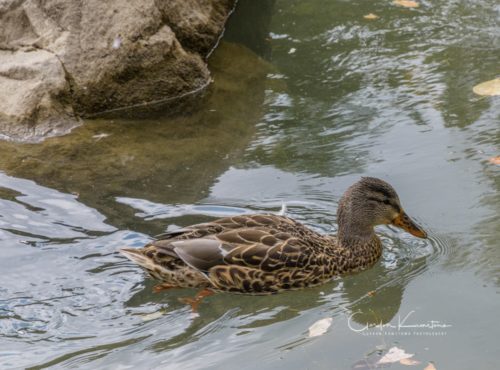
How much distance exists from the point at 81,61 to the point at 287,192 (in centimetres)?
296

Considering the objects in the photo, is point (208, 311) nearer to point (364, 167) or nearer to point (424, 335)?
point (424, 335)

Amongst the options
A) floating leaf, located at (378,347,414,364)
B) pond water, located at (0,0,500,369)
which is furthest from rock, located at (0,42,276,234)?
floating leaf, located at (378,347,414,364)

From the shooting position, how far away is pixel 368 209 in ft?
23.7

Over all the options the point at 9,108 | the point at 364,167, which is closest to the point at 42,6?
the point at 9,108

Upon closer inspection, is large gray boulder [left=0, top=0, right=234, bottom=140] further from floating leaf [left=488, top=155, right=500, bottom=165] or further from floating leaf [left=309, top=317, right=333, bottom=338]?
floating leaf [left=309, top=317, right=333, bottom=338]

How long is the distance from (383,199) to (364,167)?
42.2 inches

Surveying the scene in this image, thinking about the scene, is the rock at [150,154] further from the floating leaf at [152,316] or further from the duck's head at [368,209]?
the duck's head at [368,209]

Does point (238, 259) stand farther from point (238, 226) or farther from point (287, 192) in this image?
point (287, 192)

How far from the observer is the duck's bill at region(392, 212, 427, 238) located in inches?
280

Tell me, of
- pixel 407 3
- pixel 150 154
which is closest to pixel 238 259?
pixel 150 154

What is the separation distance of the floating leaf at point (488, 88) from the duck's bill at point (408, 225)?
2.62 m

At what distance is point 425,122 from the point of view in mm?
8969

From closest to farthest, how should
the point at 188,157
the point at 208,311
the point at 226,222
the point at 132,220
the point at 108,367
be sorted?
1. the point at 108,367
2. the point at 208,311
3. the point at 226,222
4. the point at 132,220
5. the point at 188,157

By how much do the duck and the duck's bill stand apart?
0.02 meters
